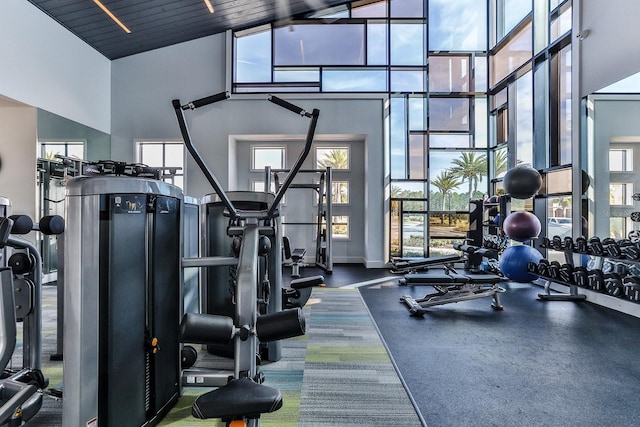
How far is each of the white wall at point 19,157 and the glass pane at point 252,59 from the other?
3.45 metres

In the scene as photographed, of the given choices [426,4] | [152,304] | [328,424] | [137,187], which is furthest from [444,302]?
[426,4]

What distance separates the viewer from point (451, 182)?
257 inches

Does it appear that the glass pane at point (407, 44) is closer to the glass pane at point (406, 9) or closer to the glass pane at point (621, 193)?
the glass pane at point (406, 9)

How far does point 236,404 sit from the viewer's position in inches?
36.4

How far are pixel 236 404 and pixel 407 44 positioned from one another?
283 inches

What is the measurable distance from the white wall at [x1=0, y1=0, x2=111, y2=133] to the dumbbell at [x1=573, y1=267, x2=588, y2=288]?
7.04 m

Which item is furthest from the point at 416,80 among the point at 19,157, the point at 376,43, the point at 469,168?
the point at 19,157

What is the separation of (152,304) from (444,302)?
3.04m

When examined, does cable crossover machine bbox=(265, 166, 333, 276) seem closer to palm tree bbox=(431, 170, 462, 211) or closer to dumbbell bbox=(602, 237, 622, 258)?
palm tree bbox=(431, 170, 462, 211)

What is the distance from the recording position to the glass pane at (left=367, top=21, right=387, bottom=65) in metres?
6.60

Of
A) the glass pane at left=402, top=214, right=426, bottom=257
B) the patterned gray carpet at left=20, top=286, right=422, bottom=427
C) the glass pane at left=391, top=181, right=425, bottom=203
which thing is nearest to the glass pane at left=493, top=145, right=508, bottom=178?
the glass pane at left=391, top=181, right=425, bottom=203

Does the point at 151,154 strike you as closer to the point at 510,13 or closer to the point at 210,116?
the point at 210,116

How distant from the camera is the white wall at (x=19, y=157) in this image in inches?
180

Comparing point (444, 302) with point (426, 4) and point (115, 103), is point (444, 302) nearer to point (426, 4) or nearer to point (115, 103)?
point (426, 4)
